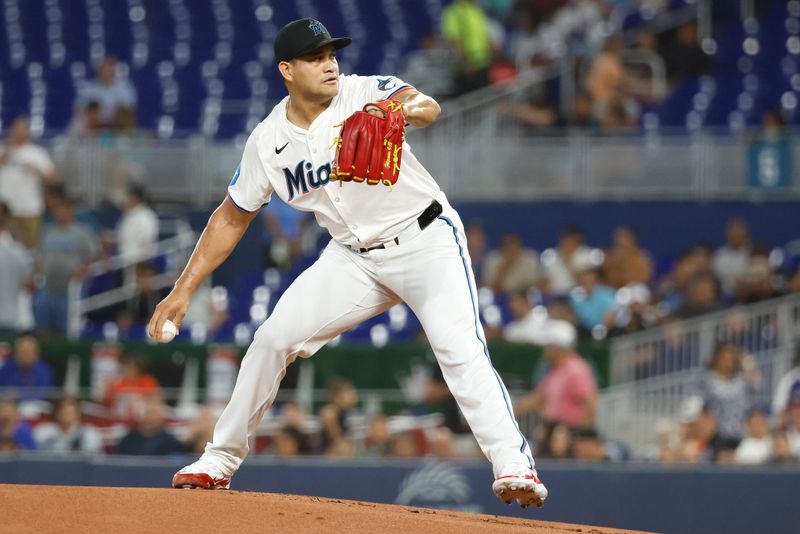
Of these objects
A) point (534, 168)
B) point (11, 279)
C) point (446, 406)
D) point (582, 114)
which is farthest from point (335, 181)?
point (582, 114)

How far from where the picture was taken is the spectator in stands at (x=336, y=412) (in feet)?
32.9

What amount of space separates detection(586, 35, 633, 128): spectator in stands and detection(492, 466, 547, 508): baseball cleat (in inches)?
343

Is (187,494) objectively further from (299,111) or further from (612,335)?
(612,335)

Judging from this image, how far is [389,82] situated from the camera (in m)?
5.84

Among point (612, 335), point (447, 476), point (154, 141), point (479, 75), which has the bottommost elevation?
point (447, 476)

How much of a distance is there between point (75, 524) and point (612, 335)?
6.78m

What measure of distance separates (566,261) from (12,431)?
16.0ft

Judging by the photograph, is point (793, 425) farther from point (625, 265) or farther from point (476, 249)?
point (476, 249)

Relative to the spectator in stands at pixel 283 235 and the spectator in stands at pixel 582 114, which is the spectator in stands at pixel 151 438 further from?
the spectator in stands at pixel 582 114

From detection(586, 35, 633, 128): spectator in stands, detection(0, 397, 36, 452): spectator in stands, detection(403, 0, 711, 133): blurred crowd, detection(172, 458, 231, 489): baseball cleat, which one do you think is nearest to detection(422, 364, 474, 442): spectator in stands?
detection(0, 397, 36, 452): spectator in stands

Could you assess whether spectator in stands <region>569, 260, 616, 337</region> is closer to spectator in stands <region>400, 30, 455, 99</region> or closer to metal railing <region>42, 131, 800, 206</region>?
metal railing <region>42, 131, 800, 206</region>

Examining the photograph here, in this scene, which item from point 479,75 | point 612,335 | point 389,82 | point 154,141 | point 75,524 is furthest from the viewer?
point 479,75

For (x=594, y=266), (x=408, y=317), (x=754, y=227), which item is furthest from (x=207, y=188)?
(x=754, y=227)

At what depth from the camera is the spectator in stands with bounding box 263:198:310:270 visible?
42.6 feet
